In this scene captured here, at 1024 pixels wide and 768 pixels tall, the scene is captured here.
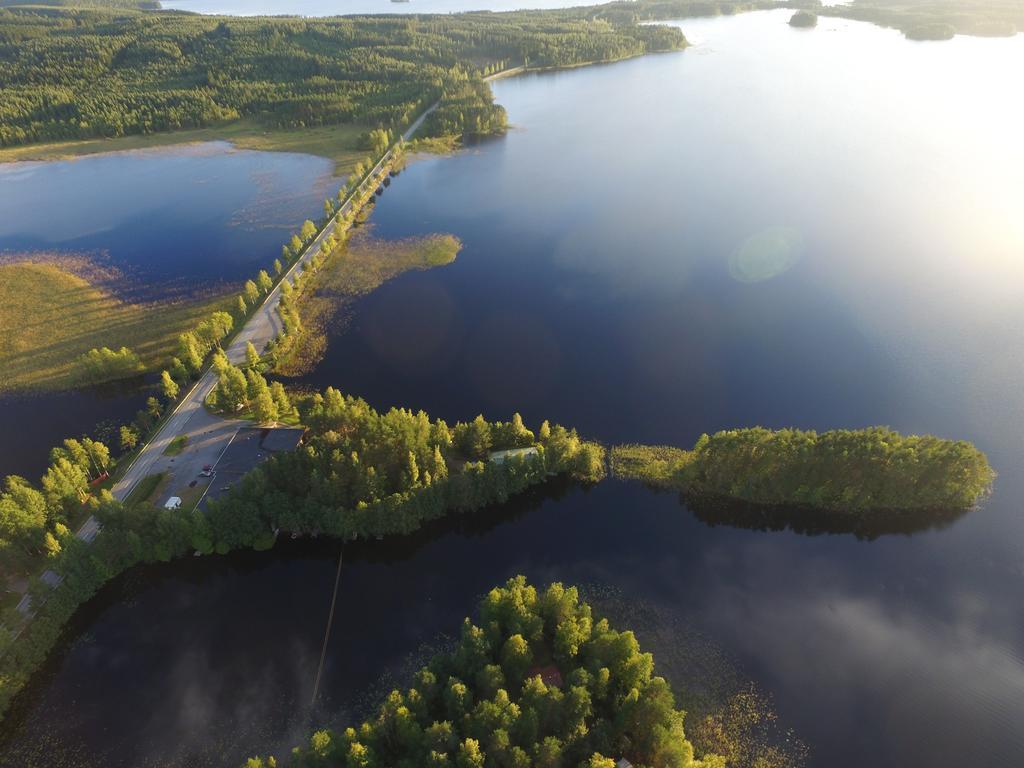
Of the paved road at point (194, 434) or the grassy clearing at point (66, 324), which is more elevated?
the grassy clearing at point (66, 324)

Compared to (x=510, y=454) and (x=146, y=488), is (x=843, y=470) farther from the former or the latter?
(x=146, y=488)

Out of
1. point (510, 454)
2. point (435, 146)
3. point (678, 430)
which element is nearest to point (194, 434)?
point (510, 454)

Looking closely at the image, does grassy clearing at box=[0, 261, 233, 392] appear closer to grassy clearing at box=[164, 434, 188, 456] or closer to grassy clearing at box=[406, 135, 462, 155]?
grassy clearing at box=[164, 434, 188, 456]

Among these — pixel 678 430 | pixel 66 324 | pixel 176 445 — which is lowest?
pixel 678 430

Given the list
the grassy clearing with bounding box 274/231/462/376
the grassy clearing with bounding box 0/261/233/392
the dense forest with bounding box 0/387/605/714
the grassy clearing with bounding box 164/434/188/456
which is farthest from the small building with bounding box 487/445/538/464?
the grassy clearing with bounding box 0/261/233/392

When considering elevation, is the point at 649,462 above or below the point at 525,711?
below

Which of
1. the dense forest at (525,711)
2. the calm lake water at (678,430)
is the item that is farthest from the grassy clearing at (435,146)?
the dense forest at (525,711)

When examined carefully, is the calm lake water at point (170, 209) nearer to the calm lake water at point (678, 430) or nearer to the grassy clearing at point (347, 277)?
the grassy clearing at point (347, 277)
